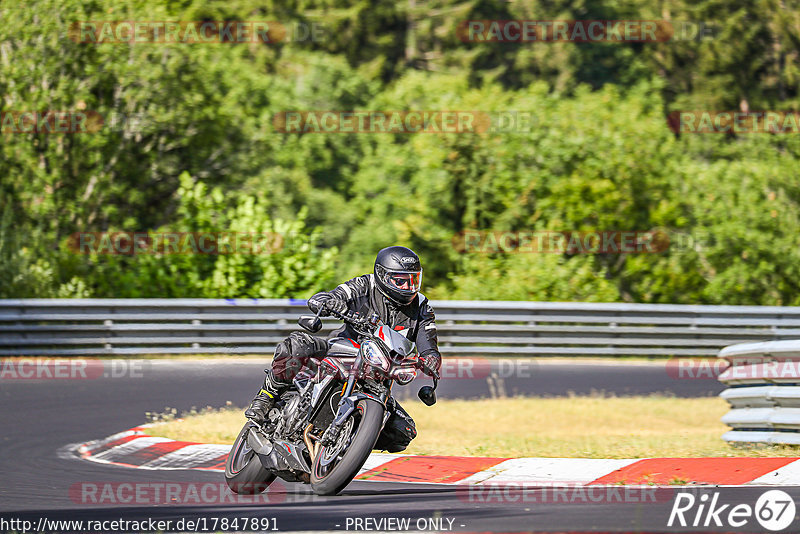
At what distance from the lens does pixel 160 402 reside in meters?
14.3

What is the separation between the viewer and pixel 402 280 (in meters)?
7.46

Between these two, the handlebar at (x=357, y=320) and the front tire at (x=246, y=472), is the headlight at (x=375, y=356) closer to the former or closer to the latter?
the handlebar at (x=357, y=320)

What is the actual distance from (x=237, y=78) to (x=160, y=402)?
55.4 ft

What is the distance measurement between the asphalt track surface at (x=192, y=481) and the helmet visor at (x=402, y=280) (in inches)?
57.0

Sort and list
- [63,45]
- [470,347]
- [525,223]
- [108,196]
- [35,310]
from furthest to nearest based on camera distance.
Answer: [525,223] < [108,196] < [63,45] < [470,347] < [35,310]

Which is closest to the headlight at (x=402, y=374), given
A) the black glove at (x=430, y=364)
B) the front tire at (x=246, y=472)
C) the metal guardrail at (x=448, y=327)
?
the black glove at (x=430, y=364)

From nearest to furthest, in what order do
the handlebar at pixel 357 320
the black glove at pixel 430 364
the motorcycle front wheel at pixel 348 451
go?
1. the motorcycle front wheel at pixel 348 451
2. the black glove at pixel 430 364
3. the handlebar at pixel 357 320

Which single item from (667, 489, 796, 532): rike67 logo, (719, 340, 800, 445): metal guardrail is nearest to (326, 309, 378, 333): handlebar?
(667, 489, 796, 532): rike67 logo

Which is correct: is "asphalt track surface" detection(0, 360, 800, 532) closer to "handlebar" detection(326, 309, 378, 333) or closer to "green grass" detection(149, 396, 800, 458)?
"green grass" detection(149, 396, 800, 458)

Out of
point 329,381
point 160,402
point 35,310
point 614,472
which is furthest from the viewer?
point 35,310

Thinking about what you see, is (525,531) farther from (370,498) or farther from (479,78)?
(479,78)

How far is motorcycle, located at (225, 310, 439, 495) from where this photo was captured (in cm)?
717

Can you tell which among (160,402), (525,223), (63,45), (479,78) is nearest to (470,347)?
(160,402)

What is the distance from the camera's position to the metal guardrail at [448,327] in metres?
18.1
